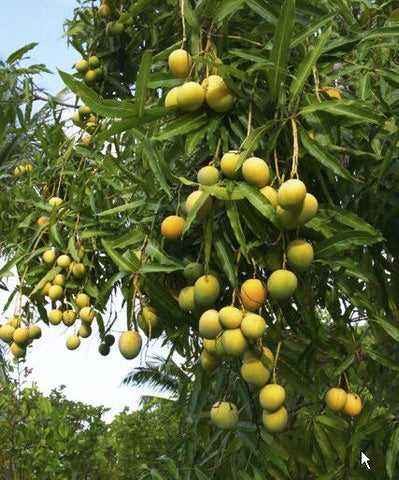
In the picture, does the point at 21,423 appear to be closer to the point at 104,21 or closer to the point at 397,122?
the point at 104,21

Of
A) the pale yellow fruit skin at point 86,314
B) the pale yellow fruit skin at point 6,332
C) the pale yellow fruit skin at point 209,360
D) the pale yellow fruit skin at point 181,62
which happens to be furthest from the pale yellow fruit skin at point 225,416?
the pale yellow fruit skin at point 6,332

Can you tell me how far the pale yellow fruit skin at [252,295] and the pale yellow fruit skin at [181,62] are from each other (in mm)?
410

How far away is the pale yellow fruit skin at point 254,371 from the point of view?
46.8 inches

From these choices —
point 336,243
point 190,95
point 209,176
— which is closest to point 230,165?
point 209,176

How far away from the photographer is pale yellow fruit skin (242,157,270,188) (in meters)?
1.13

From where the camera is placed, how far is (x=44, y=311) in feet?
7.34

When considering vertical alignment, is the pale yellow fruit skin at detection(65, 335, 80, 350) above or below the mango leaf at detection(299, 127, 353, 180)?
above

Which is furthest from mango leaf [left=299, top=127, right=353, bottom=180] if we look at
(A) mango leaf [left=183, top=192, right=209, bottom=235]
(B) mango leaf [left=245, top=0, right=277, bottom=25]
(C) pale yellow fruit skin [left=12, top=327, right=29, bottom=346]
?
(C) pale yellow fruit skin [left=12, top=327, right=29, bottom=346]

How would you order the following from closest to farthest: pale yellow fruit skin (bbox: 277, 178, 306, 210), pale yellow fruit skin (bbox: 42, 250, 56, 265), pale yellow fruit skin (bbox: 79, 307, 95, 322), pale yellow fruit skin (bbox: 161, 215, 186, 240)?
pale yellow fruit skin (bbox: 277, 178, 306, 210)
pale yellow fruit skin (bbox: 161, 215, 186, 240)
pale yellow fruit skin (bbox: 79, 307, 95, 322)
pale yellow fruit skin (bbox: 42, 250, 56, 265)

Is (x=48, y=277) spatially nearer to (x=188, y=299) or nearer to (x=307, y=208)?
(x=188, y=299)

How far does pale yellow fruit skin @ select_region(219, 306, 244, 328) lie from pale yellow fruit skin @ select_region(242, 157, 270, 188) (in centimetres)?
20

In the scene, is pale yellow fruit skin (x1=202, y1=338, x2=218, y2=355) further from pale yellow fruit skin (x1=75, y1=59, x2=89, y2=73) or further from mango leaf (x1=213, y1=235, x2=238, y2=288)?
pale yellow fruit skin (x1=75, y1=59, x2=89, y2=73)

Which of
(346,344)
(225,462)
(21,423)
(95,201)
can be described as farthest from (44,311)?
(21,423)

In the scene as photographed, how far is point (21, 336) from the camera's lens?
2086mm
